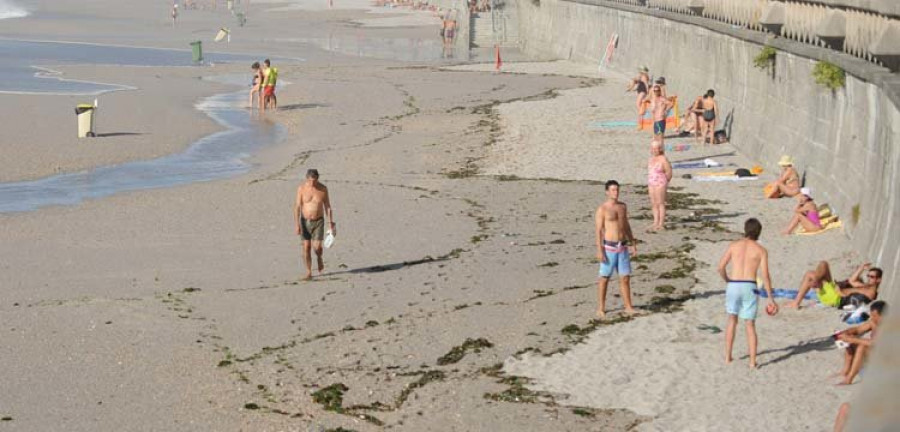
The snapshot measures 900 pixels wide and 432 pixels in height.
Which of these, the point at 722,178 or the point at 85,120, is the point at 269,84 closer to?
the point at 85,120

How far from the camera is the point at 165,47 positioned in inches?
2603

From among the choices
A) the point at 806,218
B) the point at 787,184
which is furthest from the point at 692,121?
the point at 806,218

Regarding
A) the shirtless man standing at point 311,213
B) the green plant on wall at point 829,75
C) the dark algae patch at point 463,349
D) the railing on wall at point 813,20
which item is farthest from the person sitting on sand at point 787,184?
the dark algae patch at point 463,349

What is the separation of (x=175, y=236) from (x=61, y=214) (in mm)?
3224

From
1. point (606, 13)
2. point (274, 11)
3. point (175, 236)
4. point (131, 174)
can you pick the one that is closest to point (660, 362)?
point (175, 236)

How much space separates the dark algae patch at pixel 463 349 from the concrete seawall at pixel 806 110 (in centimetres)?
393

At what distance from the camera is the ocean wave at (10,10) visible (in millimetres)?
92188

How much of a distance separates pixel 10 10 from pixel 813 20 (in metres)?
87.6

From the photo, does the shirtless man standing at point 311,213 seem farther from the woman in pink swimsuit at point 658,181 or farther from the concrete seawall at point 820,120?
the concrete seawall at point 820,120

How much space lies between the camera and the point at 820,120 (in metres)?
20.3

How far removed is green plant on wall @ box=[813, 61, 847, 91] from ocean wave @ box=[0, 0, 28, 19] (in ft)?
263

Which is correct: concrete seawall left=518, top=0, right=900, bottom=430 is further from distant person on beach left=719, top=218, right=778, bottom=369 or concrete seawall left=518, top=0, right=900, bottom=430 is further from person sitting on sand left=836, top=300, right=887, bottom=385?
distant person on beach left=719, top=218, right=778, bottom=369

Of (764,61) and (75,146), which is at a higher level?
(764,61)

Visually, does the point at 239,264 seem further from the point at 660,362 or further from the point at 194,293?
the point at 660,362
